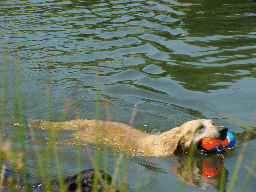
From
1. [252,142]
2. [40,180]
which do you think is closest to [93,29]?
[252,142]

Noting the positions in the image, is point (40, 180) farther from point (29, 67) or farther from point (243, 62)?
point (243, 62)

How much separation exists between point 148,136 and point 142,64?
4306mm

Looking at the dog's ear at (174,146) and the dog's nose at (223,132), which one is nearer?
the dog's nose at (223,132)

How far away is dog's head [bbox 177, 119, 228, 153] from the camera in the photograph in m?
6.91

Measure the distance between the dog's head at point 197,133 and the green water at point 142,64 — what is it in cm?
38

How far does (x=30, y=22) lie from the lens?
15344 millimetres

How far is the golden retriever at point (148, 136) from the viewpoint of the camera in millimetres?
7012

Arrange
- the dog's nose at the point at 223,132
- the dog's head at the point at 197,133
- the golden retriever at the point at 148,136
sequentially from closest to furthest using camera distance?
1. the dog's nose at the point at 223,132
2. the dog's head at the point at 197,133
3. the golden retriever at the point at 148,136

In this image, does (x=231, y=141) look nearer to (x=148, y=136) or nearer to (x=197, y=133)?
(x=197, y=133)

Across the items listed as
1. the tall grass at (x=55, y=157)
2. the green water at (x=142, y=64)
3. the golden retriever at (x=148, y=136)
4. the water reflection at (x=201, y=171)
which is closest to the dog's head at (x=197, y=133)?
the golden retriever at (x=148, y=136)

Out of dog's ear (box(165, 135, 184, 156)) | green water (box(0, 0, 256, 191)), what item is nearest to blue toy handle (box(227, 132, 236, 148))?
green water (box(0, 0, 256, 191))

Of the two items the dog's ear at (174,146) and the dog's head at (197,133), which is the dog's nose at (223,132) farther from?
the dog's ear at (174,146)

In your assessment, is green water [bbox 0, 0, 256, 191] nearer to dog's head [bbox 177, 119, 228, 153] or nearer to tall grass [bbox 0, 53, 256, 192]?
tall grass [bbox 0, 53, 256, 192]

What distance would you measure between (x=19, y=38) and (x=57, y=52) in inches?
78.4
